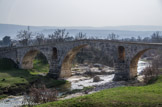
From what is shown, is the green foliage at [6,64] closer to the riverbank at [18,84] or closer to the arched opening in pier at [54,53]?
the riverbank at [18,84]

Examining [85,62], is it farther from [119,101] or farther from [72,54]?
[119,101]

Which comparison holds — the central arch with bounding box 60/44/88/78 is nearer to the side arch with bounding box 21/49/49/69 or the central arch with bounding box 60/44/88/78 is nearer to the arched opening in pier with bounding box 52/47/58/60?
the arched opening in pier with bounding box 52/47/58/60

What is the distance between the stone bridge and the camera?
1270 inches

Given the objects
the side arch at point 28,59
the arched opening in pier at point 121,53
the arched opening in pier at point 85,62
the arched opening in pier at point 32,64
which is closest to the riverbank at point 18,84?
the arched opening in pier at point 85,62

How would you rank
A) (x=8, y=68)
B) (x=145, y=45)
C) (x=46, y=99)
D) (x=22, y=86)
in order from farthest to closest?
(x=8, y=68)
(x=22, y=86)
(x=145, y=45)
(x=46, y=99)

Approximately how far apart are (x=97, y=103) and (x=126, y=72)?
1874cm

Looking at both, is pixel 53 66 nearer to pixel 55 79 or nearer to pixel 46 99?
pixel 55 79

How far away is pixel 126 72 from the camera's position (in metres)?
32.8

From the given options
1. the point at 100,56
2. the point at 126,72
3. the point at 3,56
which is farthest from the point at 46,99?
the point at 100,56

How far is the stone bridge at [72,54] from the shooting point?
32250 mm

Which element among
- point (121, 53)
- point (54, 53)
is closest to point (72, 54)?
point (54, 53)

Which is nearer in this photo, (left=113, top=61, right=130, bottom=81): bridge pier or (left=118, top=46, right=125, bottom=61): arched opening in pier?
(left=113, top=61, right=130, bottom=81): bridge pier

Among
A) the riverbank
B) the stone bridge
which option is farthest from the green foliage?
the riverbank

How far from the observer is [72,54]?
41875 mm
